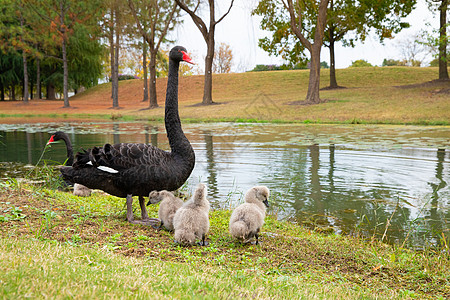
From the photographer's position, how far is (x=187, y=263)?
375cm

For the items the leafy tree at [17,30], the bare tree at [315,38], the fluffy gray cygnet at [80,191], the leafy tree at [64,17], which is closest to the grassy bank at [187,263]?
the fluffy gray cygnet at [80,191]

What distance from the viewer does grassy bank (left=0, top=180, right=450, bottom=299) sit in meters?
2.66

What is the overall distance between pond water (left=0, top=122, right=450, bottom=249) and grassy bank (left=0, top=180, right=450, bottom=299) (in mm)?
808

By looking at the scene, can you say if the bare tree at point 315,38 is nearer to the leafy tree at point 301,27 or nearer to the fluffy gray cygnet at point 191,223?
the leafy tree at point 301,27

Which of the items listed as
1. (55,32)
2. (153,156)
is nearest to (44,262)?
(153,156)

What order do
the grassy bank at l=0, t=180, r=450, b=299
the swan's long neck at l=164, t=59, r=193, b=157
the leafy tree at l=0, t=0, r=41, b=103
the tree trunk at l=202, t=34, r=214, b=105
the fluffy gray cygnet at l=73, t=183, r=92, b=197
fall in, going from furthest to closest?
the leafy tree at l=0, t=0, r=41, b=103 < the tree trunk at l=202, t=34, r=214, b=105 < the fluffy gray cygnet at l=73, t=183, r=92, b=197 < the swan's long neck at l=164, t=59, r=193, b=157 < the grassy bank at l=0, t=180, r=450, b=299

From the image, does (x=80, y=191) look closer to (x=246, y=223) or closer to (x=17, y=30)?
(x=246, y=223)

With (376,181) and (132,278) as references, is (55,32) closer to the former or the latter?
(376,181)

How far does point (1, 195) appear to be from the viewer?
6.00m

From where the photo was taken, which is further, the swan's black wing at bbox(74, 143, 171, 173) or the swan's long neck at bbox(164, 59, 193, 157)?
the swan's long neck at bbox(164, 59, 193, 157)

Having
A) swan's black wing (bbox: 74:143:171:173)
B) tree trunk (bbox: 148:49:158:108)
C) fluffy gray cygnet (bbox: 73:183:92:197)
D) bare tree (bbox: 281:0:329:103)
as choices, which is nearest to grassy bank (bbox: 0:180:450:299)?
swan's black wing (bbox: 74:143:171:173)

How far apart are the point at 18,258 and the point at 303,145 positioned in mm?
11102

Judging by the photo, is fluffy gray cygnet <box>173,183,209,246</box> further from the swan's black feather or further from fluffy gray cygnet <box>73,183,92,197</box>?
fluffy gray cygnet <box>73,183,92,197</box>

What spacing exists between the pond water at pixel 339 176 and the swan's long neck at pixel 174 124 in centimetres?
172
